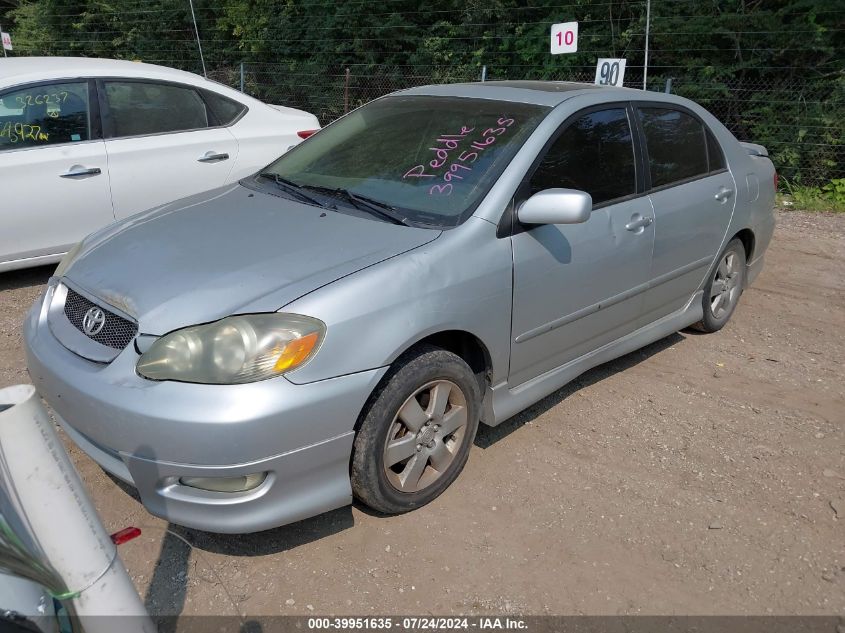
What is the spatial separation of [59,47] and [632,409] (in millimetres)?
23715

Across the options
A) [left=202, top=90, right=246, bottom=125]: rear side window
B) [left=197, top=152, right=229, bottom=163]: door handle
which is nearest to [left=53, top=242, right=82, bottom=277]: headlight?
[left=197, top=152, right=229, bottom=163]: door handle

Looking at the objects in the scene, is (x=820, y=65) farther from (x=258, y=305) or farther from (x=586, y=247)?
(x=258, y=305)

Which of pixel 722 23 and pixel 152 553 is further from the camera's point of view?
pixel 722 23

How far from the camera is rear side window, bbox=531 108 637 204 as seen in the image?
10.9 ft

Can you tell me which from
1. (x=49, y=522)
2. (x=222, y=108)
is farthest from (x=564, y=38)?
(x=49, y=522)

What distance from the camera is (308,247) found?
283 centimetres

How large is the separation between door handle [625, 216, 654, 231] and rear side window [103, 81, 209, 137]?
143 inches

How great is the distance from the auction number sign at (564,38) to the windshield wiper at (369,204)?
6593 millimetres

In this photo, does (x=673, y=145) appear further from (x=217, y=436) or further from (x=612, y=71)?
(x=612, y=71)

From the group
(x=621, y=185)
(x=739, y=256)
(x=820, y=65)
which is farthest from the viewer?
(x=820, y=65)

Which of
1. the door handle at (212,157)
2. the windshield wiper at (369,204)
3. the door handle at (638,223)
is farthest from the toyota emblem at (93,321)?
the door handle at (212,157)

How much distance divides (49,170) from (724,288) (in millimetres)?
4679

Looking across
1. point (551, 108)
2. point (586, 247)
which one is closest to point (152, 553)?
point (586, 247)

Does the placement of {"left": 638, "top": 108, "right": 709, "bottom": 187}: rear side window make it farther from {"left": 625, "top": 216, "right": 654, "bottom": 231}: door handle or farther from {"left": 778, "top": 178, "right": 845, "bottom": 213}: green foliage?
{"left": 778, "top": 178, "right": 845, "bottom": 213}: green foliage
